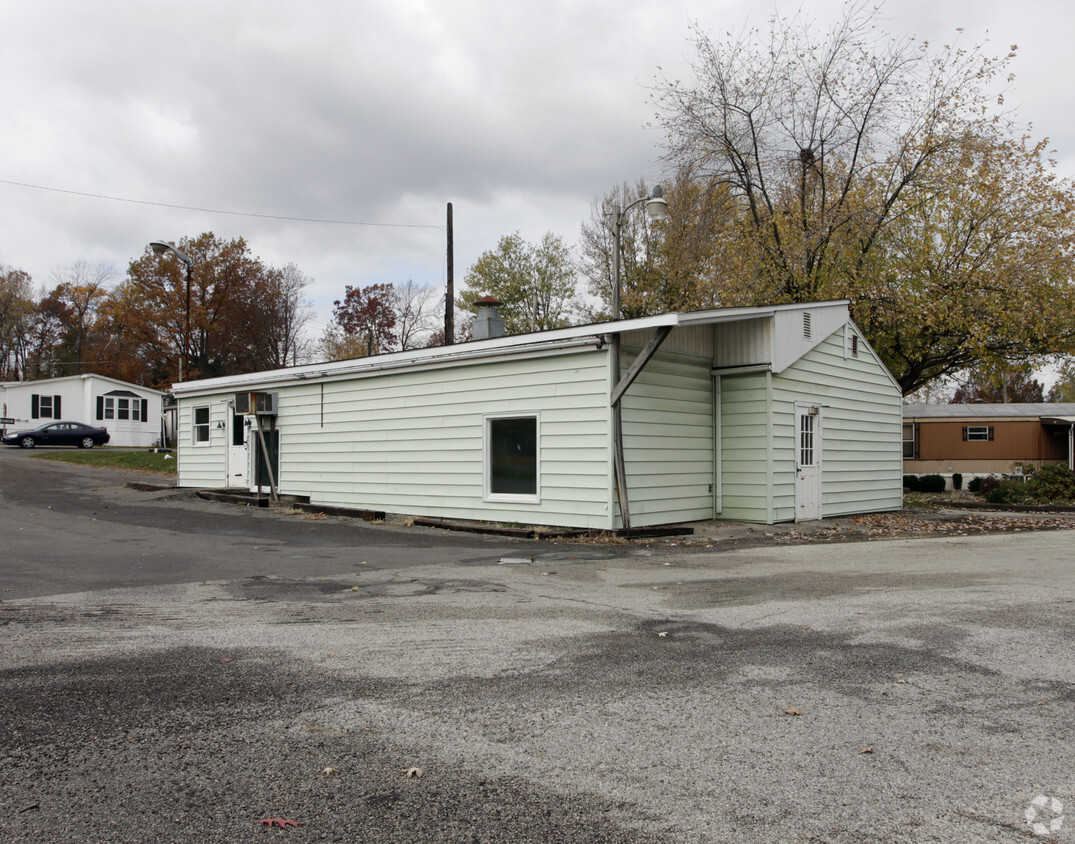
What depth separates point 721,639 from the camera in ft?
18.8

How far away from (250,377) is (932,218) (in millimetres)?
18013

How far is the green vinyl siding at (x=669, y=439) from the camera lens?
1260cm

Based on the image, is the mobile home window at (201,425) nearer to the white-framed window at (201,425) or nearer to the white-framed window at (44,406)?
the white-framed window at (201,425)

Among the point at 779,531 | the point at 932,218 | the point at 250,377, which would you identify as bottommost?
the point at 779,531

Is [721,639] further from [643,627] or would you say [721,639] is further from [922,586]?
[922,586]

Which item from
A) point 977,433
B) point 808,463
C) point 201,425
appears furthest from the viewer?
point 977,433

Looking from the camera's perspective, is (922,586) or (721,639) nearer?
(721,639)

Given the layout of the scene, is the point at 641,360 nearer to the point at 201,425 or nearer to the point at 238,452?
the point at 238,452

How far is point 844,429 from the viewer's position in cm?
1571

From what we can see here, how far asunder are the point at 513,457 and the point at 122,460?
69.9 feet

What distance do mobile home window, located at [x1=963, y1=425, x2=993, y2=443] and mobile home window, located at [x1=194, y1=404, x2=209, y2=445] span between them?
2619 cm

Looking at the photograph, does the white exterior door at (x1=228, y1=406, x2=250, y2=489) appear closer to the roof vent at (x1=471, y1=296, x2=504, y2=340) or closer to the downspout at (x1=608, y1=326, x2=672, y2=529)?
the roof vent at (x1=471, y1=296, x2=504, y2=340)

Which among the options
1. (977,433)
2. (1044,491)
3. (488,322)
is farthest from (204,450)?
(977,433)

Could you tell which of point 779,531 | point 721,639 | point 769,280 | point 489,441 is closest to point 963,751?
point 721,639
